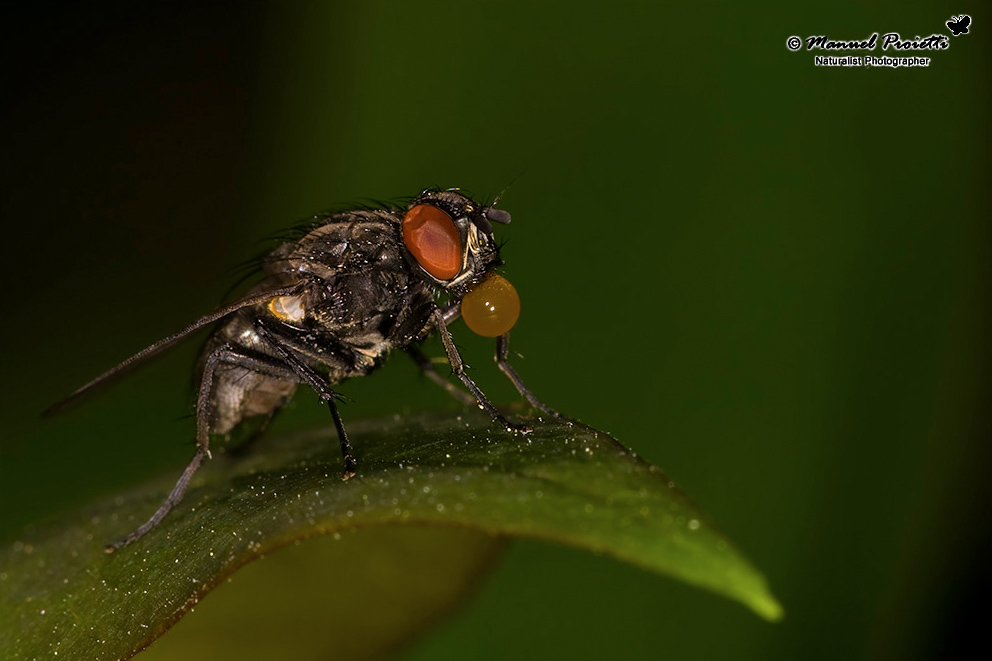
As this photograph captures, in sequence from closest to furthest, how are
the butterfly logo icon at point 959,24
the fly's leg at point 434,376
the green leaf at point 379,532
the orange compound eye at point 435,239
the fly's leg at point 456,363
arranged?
the green leaf at point 379,532, the fly's leg at point 456,363, the orange compound eye at point 435,239, the butterfly logo icon at point 959,24, the fly's leg at point 434,376

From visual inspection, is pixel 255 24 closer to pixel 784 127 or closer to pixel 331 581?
pixel 784 127

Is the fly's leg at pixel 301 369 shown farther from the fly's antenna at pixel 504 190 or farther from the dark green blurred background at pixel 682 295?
the fly's antenna at pixel 504 190

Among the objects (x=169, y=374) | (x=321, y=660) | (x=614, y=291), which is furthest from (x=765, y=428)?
(x=169, y=374)

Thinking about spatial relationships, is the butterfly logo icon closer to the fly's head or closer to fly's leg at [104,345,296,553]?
the fly's head

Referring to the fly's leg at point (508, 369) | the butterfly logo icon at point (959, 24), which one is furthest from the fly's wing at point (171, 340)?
the butterfly logo icon at point (959, 24)

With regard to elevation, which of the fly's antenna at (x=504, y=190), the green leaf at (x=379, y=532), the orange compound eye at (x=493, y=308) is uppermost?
the fly's antenna at (x=504, y=190)

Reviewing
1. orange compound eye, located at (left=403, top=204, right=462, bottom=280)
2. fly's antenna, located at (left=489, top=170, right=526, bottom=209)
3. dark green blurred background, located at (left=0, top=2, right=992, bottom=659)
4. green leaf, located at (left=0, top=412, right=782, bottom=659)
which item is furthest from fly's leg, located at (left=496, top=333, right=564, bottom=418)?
fly's antenna, located at (left=489, top=170, right=526, bottom=209)

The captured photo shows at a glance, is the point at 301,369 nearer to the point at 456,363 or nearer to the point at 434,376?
the point at 456,363

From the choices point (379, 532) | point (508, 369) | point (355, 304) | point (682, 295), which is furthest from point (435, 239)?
point (379, 532)
